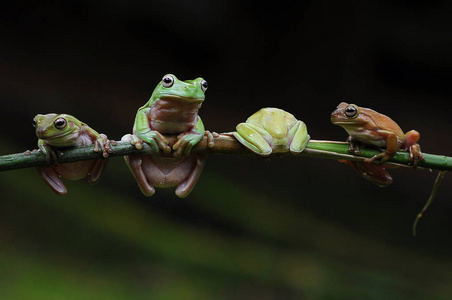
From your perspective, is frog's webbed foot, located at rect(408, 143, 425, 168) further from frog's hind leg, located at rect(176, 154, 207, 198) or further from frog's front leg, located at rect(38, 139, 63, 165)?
frog's front leg, located at rect(38, 139, 63, 165)

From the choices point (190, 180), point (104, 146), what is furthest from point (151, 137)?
point (190, 180)

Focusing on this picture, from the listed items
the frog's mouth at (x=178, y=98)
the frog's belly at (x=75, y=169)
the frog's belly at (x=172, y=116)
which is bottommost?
the frog's belly at (x=75, y=169)

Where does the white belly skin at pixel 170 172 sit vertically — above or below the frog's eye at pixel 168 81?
below

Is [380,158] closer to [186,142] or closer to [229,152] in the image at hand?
[229,152]

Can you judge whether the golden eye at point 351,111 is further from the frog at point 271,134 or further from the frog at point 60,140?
the frog at point 60,140

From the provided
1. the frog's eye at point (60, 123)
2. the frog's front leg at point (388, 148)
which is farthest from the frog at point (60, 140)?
the frog's front leg at point (388, 148)

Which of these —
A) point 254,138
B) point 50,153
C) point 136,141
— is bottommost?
point 50,153

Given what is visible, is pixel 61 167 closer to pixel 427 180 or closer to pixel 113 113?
pixel 113 113
